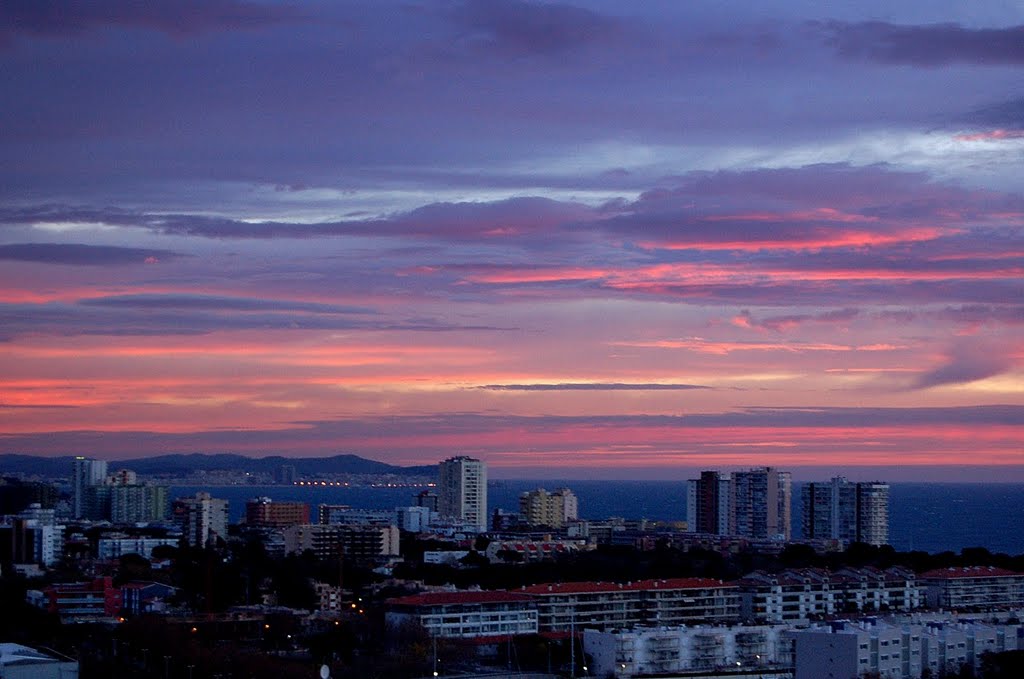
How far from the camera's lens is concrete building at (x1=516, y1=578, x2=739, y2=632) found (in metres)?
18.2

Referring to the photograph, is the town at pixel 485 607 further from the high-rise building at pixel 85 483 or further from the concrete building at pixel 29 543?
the high-rise building at pixel 85 483

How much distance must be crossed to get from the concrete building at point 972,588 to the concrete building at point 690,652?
4.99 meters

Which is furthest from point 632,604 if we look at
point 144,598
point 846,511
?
point 846,511

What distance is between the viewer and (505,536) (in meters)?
35.5

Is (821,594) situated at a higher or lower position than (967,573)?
lower

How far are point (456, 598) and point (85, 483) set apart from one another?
1266 inches

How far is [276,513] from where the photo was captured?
3972 centimetres

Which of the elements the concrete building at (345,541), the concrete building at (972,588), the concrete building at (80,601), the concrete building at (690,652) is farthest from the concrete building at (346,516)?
the concrete building at (690,652)

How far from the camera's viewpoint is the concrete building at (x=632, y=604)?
18.2 m

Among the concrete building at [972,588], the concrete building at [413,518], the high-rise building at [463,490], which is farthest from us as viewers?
the high-rise building at [463,490]

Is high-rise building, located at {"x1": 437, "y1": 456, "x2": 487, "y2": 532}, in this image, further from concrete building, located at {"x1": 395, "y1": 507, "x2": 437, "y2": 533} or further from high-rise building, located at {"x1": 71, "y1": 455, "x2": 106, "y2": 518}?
high-rise building, located at {"x1": 71, "y1": 455, "x2": 106, "y2": 518}

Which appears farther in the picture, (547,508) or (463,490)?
(463,490)

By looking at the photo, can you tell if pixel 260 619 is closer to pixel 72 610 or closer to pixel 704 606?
pixel 72 610

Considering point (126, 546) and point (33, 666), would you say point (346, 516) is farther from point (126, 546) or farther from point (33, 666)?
point (33, 666)
